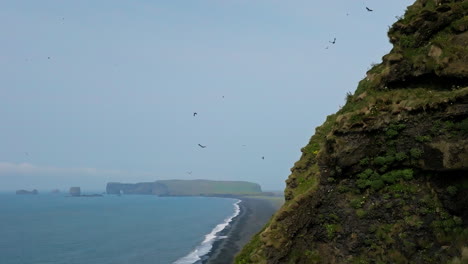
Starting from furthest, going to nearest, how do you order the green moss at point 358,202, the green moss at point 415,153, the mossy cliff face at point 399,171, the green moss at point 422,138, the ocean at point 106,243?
the ocean at point 106,243
the green moss at point 358,202
the green moss at point 415,153
the green moss at point 422,138
the mossy cliff face at point 399,171

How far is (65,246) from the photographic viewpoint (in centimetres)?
8588

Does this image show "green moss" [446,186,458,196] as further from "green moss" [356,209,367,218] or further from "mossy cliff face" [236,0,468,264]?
"green moss" [356,209,367,218]

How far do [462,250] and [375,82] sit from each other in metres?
12.6

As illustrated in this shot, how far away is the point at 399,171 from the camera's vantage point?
20672 mm

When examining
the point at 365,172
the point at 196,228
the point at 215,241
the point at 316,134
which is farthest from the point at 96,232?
the point at 365,172

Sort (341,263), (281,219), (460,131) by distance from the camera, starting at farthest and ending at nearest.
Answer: (281,219)
(341,263)
(460,131)

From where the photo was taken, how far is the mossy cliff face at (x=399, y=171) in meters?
18.6

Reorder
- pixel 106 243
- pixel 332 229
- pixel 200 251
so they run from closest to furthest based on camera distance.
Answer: pixel 332 229, pixel 200 251, pixel 106 243

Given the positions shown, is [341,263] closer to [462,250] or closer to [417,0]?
[462,250]

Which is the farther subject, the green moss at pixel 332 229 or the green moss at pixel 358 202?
the green moss at pixel 332 229

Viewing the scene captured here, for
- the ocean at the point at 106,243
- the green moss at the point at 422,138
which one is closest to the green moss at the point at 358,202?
the green moss at the point at 422,138

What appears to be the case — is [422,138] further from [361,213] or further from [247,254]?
[247,254]

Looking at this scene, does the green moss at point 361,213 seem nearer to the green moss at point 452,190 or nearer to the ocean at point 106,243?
the green moss at point 452,190

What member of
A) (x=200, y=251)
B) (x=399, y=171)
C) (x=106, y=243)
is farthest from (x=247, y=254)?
(x=106, y=243)
